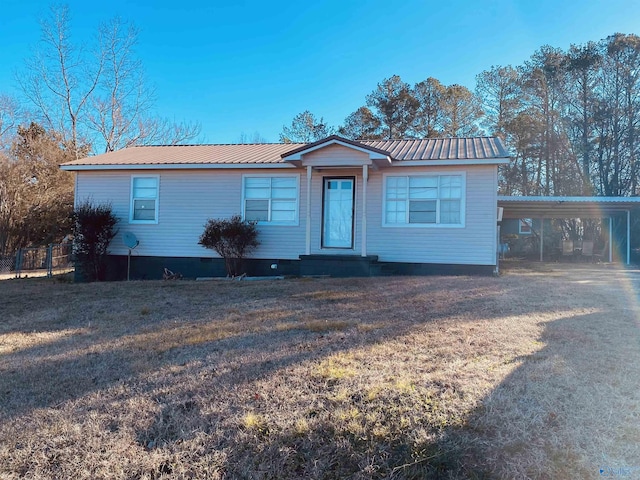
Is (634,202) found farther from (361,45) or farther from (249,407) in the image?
(249,407)

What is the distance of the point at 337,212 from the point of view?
419 inches

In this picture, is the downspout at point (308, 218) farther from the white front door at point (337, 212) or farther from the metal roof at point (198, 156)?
the metal roof at point (198, 156)

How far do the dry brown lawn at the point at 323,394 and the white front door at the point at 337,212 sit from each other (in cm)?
480

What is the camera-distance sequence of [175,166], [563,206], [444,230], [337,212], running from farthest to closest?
[563,206] < [175,166] < [337,212] < [444,230]

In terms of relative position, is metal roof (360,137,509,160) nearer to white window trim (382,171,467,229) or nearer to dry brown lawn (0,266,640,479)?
white window trim (382,171,467,229)

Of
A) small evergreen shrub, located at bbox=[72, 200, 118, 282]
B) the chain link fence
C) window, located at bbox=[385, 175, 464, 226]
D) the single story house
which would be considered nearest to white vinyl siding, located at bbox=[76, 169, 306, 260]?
the single story house

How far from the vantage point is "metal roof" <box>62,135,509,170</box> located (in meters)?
9.70

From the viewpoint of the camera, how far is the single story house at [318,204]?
9.66m

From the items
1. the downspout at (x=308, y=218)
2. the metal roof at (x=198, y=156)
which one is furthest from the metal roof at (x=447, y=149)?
the metal roof at (x=198, y=156)

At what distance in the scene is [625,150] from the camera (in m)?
22.0

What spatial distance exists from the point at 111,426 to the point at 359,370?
6.09ft

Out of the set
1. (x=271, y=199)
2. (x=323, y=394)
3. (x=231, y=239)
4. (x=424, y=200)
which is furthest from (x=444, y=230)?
(x=323, y=394)

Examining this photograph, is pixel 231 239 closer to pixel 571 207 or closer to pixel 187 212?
pixel 187 212

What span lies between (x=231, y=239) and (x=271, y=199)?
59.3 inches
